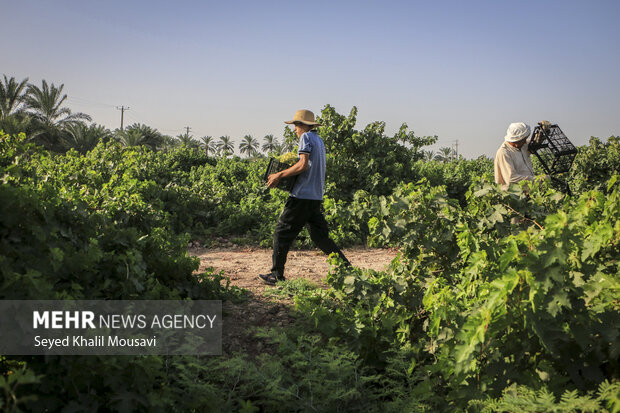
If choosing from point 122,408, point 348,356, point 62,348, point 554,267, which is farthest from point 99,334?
point 554,267

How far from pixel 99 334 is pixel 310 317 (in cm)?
170

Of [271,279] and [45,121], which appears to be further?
[45,121]

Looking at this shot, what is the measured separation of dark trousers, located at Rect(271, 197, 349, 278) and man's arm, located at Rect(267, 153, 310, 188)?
0.89ft

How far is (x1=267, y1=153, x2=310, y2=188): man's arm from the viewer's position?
183 inches

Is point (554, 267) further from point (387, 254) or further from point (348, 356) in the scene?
point (387, 254)

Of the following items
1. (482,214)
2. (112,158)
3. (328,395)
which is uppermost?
(112,158)

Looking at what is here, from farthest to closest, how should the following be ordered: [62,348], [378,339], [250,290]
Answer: [250,290]
[378,339]
[62,348]

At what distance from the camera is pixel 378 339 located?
3.33m

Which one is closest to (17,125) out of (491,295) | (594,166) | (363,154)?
(363,154)

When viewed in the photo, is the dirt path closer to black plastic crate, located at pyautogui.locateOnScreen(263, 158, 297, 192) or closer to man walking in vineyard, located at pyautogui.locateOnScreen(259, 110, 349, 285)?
man walking in vineyard, located at pyautogui.locateOnScreen(259, 110, 349, 285)

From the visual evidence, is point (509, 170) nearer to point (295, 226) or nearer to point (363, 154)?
point (295, 226)

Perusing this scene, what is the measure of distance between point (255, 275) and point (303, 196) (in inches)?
51.2

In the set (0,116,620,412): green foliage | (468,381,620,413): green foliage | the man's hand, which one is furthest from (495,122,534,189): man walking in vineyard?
(468,381,620,413): green foliage

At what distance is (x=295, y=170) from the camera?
467cm
